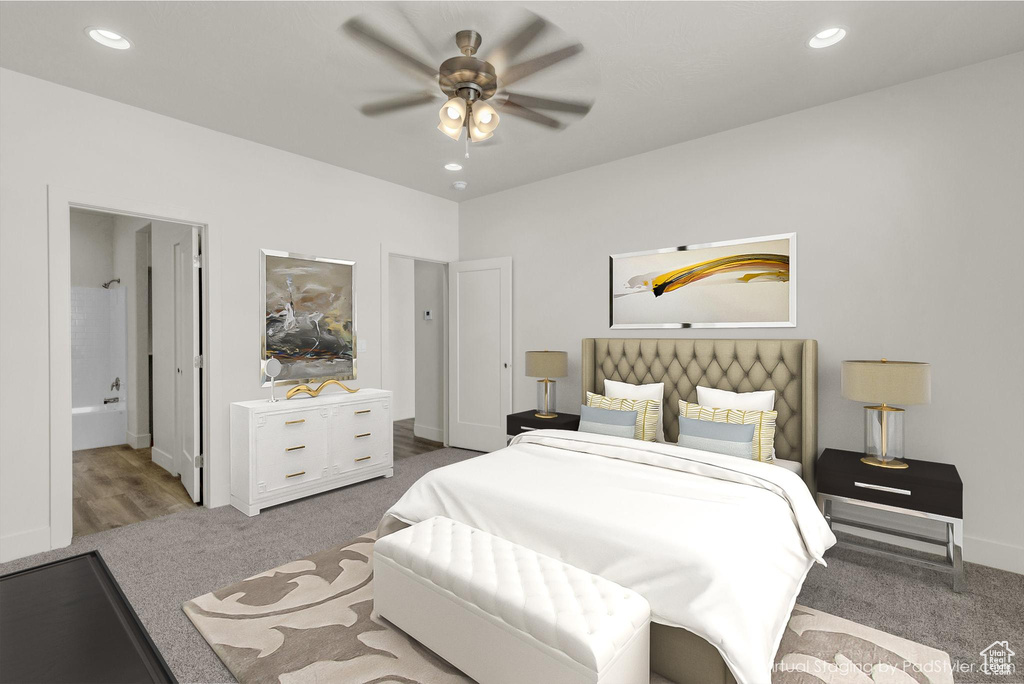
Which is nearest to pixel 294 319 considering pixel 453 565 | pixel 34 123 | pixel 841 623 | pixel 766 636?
pixel 34 123

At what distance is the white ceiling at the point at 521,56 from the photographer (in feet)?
7.55

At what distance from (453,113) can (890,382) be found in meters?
2.75

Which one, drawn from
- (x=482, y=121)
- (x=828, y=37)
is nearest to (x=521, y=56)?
(x=482, y=121)

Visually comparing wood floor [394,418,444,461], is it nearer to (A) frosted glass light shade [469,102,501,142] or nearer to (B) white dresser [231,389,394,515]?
(B) white dresser [231,389,394,515]

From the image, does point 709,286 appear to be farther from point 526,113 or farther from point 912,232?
point 526,113

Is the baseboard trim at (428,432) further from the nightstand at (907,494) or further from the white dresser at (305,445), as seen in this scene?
the nightstand at (907,494)

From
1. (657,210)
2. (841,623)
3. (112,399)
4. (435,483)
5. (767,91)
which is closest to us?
(841,623)

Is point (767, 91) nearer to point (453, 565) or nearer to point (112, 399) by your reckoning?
point (453, 565)

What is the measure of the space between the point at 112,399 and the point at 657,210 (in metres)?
6.47

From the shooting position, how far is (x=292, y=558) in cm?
284

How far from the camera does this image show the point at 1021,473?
8.82 ft

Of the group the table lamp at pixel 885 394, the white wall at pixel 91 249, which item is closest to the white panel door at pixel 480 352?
the table lamp at pixel 885 394

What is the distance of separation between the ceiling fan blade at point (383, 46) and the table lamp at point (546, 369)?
99.6 inches

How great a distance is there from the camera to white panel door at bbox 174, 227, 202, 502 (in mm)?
3721
